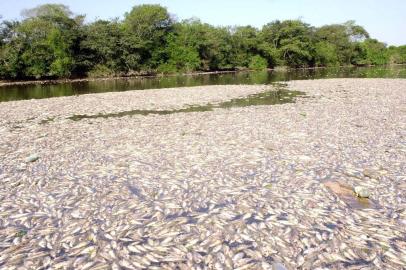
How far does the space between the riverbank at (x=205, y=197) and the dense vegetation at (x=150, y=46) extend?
59.9m

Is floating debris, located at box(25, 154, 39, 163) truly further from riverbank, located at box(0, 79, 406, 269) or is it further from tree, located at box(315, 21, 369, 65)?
tree, located at box(315, 21, 369, 65)

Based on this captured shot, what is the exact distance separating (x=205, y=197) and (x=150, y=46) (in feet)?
286

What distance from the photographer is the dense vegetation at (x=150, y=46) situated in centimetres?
6975

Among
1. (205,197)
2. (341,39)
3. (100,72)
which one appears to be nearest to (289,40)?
(341,39)

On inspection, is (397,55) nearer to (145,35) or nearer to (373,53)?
(373,53)

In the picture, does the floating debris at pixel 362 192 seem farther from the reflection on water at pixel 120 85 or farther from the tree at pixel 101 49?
the tree at pixel 101 49

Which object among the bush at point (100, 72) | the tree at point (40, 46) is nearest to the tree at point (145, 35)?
the bush at point (100, 72)

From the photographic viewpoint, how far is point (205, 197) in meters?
9.37

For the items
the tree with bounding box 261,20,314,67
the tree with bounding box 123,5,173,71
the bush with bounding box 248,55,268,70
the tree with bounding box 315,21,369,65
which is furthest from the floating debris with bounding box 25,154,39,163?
the tree with bounding box 315,21,369,65

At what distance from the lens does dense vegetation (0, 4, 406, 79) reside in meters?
69.8

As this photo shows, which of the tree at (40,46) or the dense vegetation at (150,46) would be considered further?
the dense vegetation at (150,46)

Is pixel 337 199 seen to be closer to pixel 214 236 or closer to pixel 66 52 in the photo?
pixel 214 236

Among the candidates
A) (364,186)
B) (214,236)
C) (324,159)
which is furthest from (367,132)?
(214,236)

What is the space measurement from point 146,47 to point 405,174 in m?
85.4
